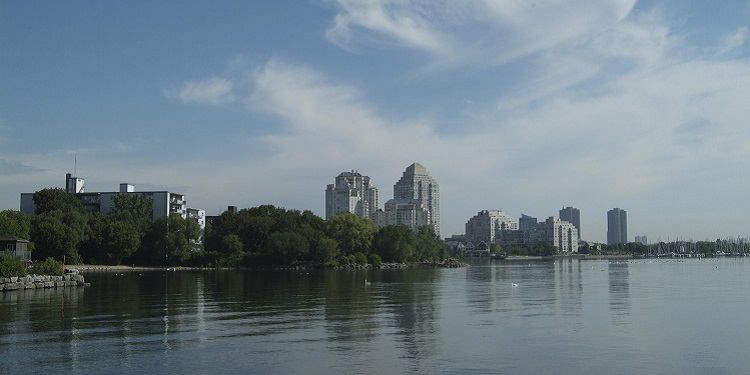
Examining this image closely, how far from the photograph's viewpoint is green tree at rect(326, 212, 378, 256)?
445 feet

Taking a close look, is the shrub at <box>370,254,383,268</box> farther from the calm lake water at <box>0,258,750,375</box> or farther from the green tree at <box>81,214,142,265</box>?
the calm lake water at <box>0,258,750,375</box>

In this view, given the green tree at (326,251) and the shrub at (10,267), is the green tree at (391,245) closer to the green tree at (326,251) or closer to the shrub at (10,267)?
the green tree at (326,251)

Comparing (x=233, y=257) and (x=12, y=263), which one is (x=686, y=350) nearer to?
(x=12, y=263)

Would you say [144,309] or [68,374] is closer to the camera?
[68,374]

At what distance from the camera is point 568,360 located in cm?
2433

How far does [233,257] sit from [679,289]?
3149 inches

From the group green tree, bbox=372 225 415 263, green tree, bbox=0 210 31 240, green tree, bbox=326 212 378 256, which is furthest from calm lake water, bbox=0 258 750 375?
green tree, bbox=372 225 415 263

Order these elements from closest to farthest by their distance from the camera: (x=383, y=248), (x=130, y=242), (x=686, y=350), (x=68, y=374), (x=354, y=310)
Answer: (x=68, y=374)
(x=686, y=350)
(x=354, y=310)
(x=130, y=242)
(x=383, y=248)

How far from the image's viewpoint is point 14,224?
8756 centimetres

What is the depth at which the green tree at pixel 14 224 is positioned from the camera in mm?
85431

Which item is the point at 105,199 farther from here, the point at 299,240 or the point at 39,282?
the point at 39,282

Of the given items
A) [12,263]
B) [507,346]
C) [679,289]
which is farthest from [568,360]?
[12,263]

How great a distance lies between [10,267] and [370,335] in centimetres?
4213

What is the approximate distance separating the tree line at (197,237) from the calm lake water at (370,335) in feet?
172
